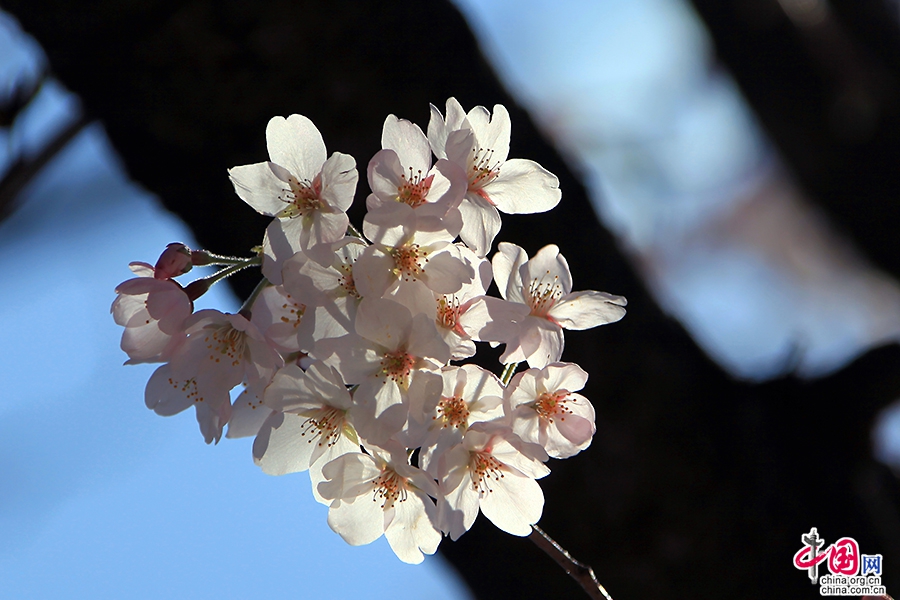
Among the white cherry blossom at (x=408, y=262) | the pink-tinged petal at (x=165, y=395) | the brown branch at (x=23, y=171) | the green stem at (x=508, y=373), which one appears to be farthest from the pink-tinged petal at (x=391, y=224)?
the brown branch at (x=23, y=171)

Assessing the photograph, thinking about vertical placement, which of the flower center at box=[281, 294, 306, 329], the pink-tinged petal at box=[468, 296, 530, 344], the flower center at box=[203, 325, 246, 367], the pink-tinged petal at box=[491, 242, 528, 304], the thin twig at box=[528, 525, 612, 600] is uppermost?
the flower center at box=[203, 325, 246, 367]

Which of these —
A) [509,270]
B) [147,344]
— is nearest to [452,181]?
[509,270]

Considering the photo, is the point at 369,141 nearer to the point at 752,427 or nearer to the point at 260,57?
the point at 260,57

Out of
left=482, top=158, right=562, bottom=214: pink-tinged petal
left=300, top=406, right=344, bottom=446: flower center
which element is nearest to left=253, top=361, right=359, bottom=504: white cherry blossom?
left=300, top=406, right=344, bottom=446: flower center

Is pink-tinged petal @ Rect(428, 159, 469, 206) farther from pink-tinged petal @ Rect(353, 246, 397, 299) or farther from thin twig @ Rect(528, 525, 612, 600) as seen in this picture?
thin twig @ Rect(528, 525, 612, 600)

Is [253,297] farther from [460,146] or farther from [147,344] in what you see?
[460,146]

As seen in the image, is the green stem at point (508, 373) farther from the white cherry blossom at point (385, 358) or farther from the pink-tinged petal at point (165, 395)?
the pink-tinged petal at point (165, 395)
